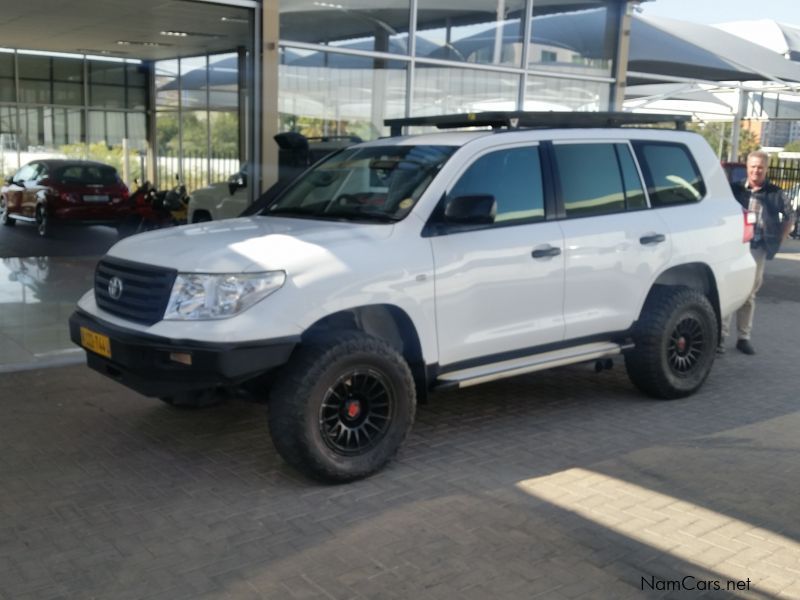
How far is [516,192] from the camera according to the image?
225 inches

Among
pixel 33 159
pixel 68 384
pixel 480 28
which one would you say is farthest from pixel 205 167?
pixel 68 384

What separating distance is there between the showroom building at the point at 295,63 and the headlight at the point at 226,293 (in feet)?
16.3

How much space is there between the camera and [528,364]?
18.7 ft

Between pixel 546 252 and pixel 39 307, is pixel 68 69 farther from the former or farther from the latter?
pixel 546 252

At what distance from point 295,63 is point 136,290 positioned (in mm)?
5380

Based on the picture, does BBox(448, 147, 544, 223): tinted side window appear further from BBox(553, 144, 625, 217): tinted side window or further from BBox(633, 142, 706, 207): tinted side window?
BBox(633, 142, 706, 207): tinted side window

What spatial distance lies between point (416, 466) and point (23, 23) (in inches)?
542

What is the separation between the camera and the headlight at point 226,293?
4.54m

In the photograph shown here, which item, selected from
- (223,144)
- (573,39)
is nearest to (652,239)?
→ (573,39)

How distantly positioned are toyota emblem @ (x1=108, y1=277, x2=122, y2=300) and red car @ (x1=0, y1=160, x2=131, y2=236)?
12.4 meters

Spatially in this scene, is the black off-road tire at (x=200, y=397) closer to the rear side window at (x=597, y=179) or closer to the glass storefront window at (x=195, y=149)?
the rear side window at (x=597, y=179)

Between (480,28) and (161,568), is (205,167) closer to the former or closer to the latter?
(480,28)

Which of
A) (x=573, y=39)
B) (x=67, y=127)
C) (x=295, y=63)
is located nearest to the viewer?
(x=295, y=63)

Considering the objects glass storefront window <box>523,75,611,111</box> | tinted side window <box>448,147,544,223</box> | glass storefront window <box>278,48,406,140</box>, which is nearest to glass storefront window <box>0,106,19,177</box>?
glass storefront window <box>278,48,406,140</box>
